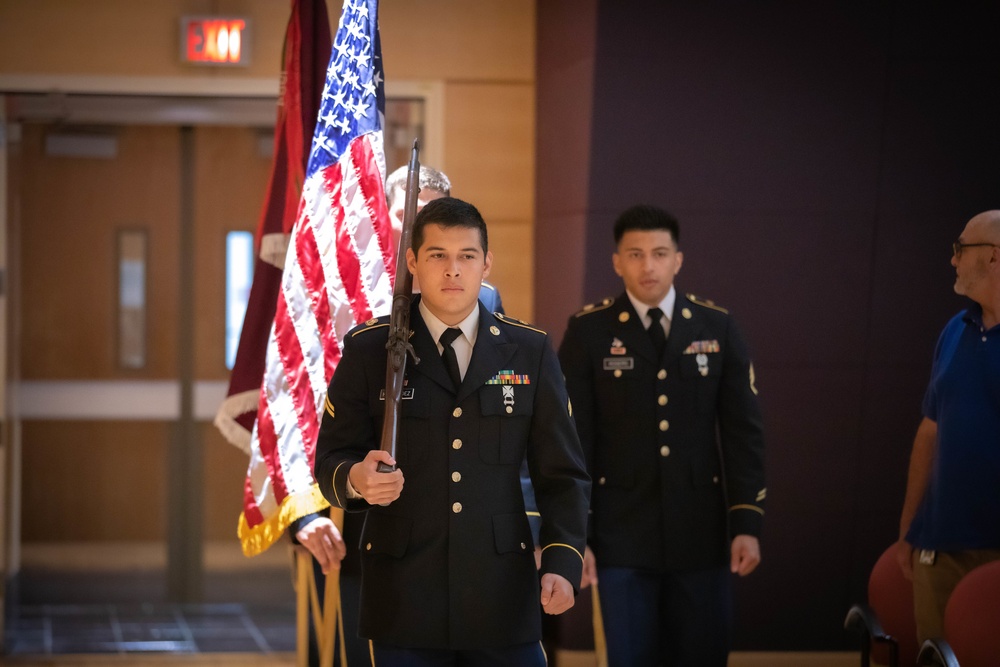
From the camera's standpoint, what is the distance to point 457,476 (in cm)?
Result: 227

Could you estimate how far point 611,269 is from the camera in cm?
451

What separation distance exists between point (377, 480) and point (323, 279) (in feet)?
3.87

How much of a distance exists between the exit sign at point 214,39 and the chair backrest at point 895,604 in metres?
3.17

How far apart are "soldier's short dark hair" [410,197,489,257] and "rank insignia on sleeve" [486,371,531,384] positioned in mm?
240

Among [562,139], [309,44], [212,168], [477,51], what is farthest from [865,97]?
[212,168]

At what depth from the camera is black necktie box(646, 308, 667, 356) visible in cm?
332

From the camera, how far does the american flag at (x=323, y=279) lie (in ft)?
10.2

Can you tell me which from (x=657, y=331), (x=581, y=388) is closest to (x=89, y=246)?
(x=581, y=388)

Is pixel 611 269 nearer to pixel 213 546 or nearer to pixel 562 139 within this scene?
pixel 562 139

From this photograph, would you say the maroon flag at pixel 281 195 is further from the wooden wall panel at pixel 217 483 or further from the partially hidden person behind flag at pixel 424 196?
the wooden wall panel at pixel 217 483

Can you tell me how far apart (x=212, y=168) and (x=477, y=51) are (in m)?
1.43

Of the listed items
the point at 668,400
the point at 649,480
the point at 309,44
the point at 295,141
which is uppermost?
the point at 309,44

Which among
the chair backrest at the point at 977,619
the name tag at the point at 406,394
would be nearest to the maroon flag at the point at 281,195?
the name tag at the point at 406,394

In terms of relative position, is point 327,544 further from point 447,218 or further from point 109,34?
point 109,34
